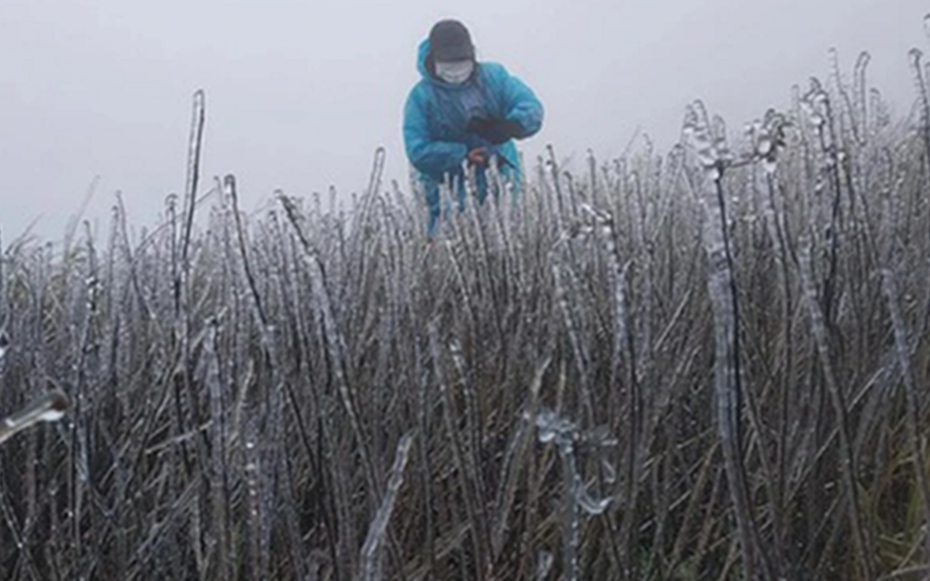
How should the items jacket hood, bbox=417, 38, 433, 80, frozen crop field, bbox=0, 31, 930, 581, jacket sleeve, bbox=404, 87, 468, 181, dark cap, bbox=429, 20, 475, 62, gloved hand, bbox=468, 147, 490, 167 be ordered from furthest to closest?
jacket hood, bbox=417, 38, 433, 80 → dark cap, bbox=429, 20, 475, 62 → jacket sleeve, bbox=404, 87, 468, 181 → gloved hand, bbox=468, 147, 490, 167 → frozen crop field, bbox=0, 31, 930, 581

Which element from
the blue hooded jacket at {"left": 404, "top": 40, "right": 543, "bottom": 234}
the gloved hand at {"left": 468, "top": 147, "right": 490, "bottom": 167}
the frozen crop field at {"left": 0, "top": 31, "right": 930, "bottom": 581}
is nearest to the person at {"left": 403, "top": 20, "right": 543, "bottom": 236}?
the blue hooded jacket at {"left": 404, "top": 40, "right": 543, "bottom": 234}

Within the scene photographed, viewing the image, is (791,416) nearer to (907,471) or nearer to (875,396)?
(875,396)

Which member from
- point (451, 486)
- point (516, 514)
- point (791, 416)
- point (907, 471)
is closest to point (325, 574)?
point (451, 486)

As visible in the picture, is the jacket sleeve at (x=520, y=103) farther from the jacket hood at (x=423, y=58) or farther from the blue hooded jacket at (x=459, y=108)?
the jacket hood at (x=423, y=58)

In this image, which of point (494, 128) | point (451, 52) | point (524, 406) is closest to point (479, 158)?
point (494, 128)

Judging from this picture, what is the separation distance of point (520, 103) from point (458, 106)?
263mm

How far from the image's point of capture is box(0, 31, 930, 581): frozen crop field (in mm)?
703

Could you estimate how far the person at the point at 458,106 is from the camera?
15.4ft

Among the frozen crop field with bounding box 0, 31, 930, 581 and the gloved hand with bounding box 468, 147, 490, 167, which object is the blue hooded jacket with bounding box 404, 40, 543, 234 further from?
the frozen crop field with bounding box 0, 31, 930, 581

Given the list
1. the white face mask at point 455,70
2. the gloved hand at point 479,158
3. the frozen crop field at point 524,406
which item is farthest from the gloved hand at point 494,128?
the frozen crop field at point 524,406

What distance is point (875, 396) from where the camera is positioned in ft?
2.81

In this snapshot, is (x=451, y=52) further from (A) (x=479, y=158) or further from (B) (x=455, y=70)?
(A) (x=479, y=158)

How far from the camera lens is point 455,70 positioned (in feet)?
A: 15.6

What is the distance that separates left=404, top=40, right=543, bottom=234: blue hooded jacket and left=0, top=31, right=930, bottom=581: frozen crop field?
3.12 meters
